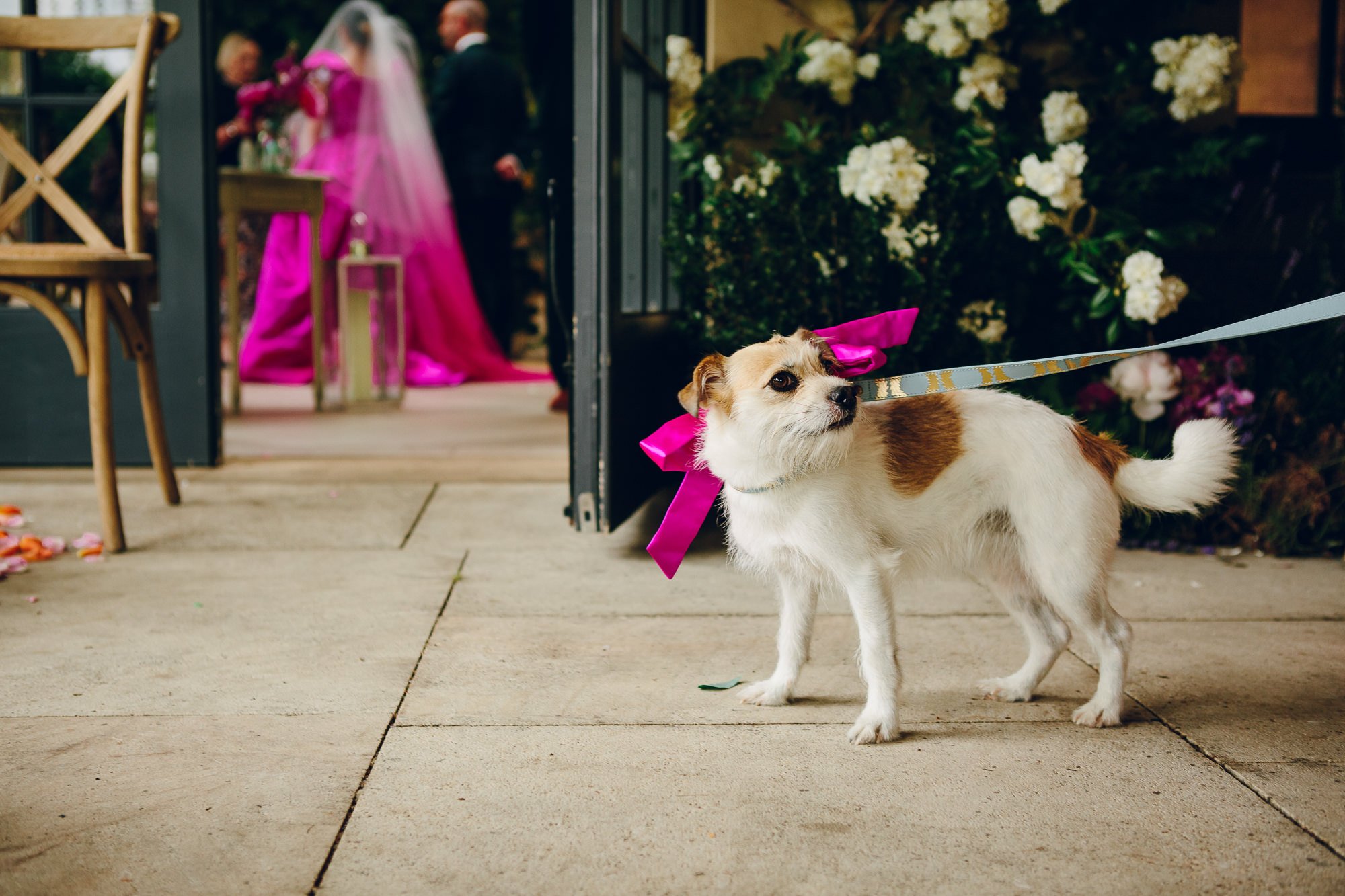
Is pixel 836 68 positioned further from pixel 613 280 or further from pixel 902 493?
pixel 902 493

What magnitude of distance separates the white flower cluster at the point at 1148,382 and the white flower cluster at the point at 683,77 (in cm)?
173

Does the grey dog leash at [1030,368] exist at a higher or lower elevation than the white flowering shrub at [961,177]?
lower

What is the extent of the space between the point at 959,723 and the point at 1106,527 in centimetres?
48

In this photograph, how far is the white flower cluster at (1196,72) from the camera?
3713 millimetres

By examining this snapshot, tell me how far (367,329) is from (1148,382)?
4828mm

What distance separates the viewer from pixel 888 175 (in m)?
3.51

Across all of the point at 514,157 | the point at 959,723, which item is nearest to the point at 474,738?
the point at 959,723

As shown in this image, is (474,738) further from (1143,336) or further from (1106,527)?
(1143,336)

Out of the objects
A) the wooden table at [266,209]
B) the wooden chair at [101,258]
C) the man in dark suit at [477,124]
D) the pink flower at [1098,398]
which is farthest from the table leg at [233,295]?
the pink flower at [1098,398]

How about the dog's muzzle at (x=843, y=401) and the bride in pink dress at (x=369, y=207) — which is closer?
the dog's muzzle at (x=843, y=401)

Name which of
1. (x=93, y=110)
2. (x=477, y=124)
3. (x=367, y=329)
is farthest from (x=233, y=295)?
(x=93, y=110)

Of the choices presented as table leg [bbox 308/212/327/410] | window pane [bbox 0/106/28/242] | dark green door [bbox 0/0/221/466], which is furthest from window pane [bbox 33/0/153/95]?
table leg [bbox 308/212/327/410]

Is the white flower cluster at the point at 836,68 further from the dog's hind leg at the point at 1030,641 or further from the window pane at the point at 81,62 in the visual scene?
the window pane at the point at 81,62

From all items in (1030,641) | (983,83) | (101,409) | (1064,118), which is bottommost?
(1030,641)
